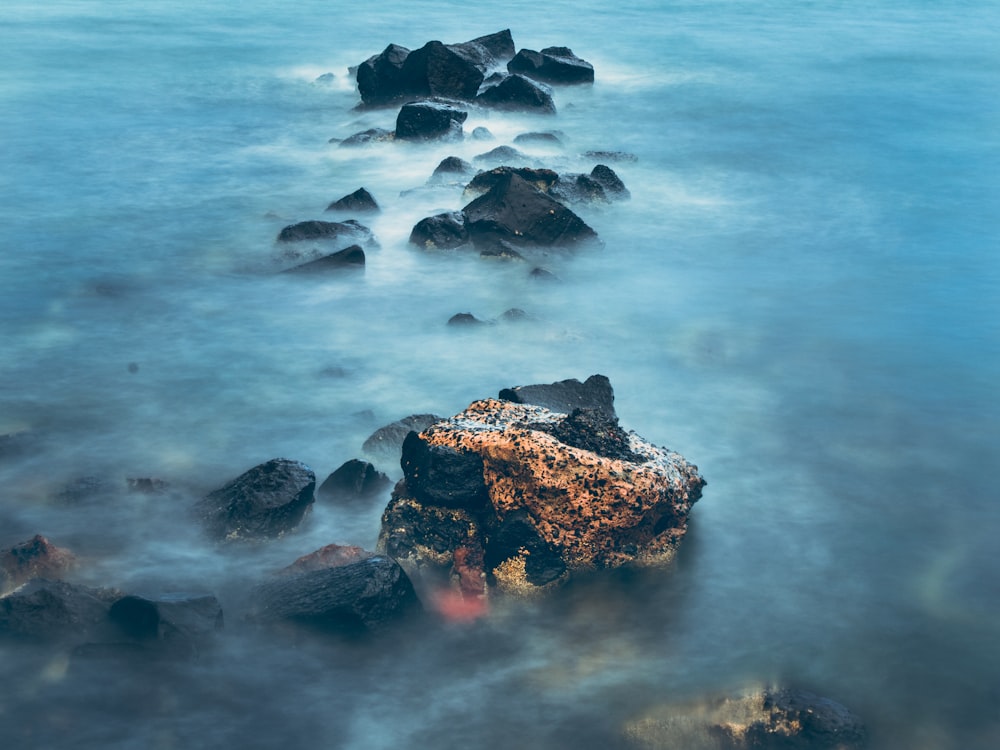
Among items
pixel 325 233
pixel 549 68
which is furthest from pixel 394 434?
pixel 549 68

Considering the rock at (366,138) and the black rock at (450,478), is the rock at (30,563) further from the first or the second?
the rock at (366,138)

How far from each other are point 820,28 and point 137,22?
17834mm

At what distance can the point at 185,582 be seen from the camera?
7723 mm

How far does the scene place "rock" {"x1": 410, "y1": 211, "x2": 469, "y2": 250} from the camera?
1438 centimetres

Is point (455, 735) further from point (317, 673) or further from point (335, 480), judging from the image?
point (335, 480)

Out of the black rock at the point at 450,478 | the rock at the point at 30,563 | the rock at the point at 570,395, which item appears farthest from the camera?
the rock at the point at 570,395

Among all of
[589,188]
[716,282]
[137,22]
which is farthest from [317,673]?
[137,22]

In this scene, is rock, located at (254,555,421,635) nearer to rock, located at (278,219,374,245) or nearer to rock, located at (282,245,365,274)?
rock, located at (282,245,365,274)

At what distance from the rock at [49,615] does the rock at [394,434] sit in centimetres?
290

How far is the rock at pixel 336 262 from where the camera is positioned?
→ 13.6 metres

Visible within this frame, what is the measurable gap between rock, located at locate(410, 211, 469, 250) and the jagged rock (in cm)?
716

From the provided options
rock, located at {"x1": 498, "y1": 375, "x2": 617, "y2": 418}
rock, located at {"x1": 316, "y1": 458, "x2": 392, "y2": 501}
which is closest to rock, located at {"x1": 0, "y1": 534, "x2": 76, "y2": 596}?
rock, located at {"x1": 316, "y1": 458, "x2": 392, "y2": 501}

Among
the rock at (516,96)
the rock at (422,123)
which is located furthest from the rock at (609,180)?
the rock at (516,96)

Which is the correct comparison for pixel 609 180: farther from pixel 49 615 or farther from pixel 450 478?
pixel 49 615
